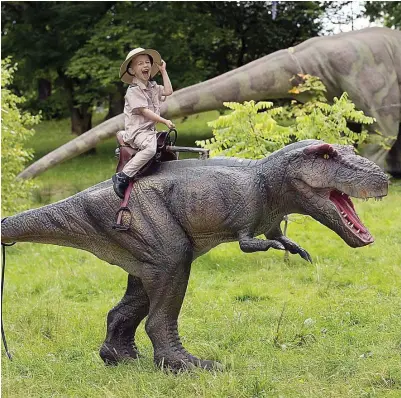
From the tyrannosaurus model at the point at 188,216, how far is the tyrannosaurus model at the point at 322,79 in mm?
6724

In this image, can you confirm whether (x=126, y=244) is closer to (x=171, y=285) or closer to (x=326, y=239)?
(x=171, y=285)

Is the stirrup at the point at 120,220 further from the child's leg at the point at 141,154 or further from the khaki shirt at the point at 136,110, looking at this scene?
the khaki shirt at the point at 136,110

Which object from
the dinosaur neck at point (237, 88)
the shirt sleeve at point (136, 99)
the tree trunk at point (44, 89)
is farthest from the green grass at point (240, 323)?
the tree trunk at point (44, 89)

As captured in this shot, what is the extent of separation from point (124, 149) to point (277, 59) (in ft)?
25.1

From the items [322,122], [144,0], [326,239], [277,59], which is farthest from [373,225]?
[144,0]

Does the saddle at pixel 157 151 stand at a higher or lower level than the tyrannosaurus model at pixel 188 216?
higher

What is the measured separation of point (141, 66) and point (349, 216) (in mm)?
1470

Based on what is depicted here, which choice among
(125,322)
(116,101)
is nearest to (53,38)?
(116,101)

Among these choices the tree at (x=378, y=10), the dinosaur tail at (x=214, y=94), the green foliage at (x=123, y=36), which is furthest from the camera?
the tree at (x=378, y=10)

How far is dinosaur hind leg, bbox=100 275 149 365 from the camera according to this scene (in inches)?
181

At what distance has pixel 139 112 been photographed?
4.25 meters

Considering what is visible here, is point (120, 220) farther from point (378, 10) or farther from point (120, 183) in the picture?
point (378, 10)

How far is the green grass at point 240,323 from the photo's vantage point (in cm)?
423

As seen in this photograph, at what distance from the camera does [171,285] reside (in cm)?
420
